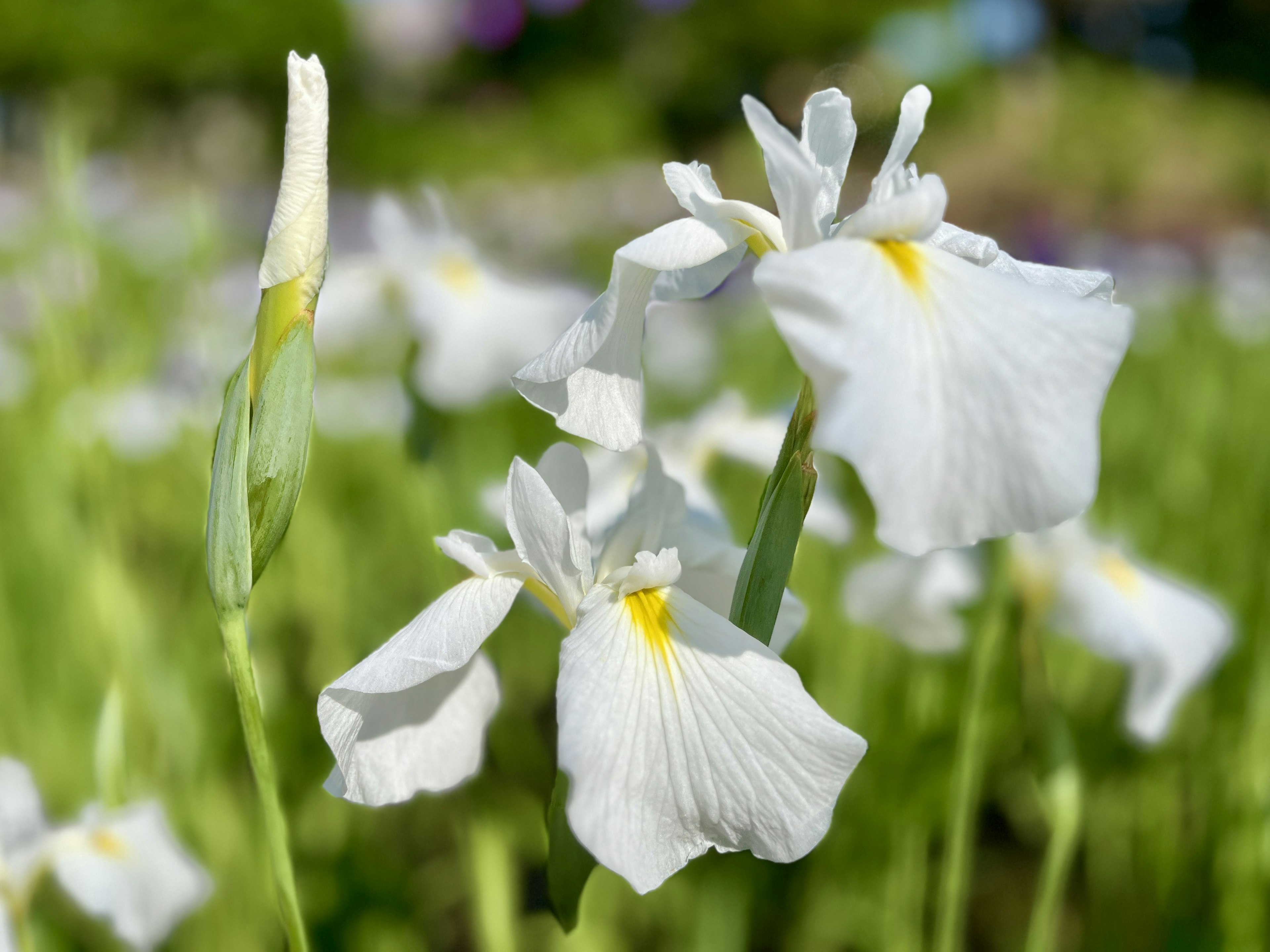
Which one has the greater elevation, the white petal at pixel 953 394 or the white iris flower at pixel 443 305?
the white petal at pixel 953 394

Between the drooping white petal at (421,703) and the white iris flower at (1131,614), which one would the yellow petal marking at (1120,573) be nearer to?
the white iris flower at (1131,614)

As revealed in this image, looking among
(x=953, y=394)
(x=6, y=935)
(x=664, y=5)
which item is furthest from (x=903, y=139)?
(x=664, y=5)

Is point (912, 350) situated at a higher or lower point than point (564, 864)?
higher

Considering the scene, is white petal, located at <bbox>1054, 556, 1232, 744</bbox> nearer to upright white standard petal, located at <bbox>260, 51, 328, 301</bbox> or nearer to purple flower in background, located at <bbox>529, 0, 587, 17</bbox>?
upright white standard petal, located at <bbox>260, 51, 328, 301</bbox>

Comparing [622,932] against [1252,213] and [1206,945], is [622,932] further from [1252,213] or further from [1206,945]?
[1252,213]

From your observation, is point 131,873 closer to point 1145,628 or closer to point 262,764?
point 262,764

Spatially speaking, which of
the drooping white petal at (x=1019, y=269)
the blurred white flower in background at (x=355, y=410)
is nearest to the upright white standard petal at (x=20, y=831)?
the drooping white petal at (x=1019, y=269)

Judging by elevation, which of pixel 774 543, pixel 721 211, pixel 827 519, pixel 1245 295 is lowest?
pixel 1245 295

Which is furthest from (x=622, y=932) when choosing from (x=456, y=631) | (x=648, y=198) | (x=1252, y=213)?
(x=1252, y=213)
